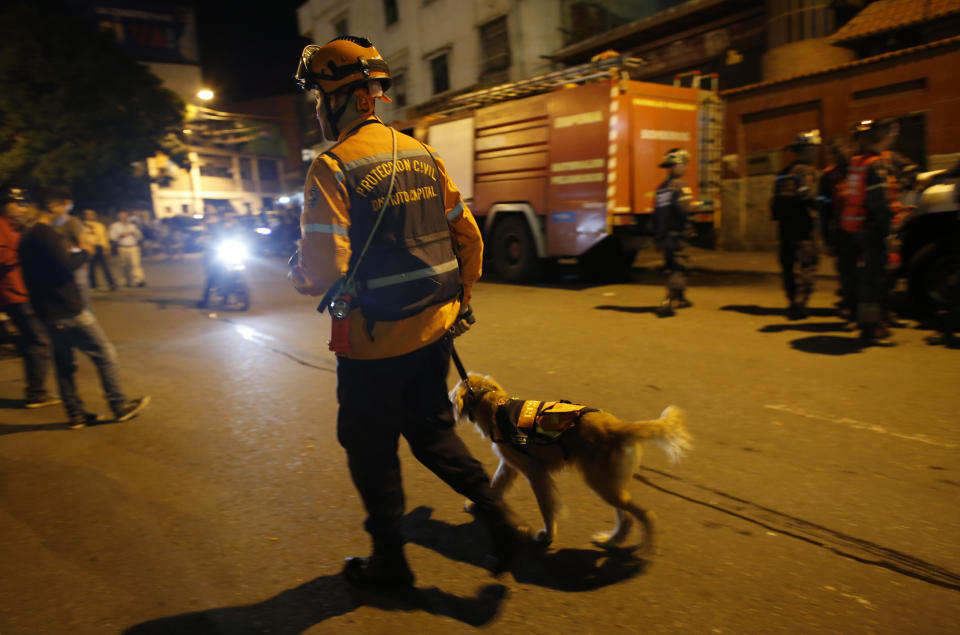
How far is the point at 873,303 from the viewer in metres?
5.81

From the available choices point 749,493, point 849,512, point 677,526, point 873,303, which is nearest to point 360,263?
point 677,526

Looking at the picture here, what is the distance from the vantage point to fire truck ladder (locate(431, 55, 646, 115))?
9594 mm

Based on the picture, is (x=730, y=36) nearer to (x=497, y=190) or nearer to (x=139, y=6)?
(x=497, y=190)

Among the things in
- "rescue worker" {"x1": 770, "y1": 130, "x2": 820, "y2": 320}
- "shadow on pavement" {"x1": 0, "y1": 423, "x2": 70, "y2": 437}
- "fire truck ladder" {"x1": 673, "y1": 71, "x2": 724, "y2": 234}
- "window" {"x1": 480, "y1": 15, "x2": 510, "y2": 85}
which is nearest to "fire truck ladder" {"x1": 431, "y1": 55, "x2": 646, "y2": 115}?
"fire truck ladder" {"x1": 673, "y1": 71, "x2": 724, "y2": 234}

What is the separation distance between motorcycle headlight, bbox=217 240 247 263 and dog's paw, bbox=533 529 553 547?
8.87m

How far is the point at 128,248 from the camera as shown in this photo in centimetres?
1505

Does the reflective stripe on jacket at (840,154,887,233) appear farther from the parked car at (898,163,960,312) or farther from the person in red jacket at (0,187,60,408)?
the person in red jacket at (0,187,60,408)

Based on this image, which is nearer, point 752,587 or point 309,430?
point 752,587

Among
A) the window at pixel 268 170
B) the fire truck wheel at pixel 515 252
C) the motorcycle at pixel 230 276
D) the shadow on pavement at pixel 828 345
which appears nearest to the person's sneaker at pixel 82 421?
the motorcycle at pixel 230 276

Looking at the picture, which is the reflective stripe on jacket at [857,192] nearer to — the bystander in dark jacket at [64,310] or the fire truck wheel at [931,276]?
the fire truck wheel at [931,276]

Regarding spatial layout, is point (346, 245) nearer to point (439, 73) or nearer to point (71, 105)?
point (439, 73)

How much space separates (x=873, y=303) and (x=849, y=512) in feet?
11.6

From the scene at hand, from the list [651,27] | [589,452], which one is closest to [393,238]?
[589,452]

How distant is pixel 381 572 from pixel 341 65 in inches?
79.4
